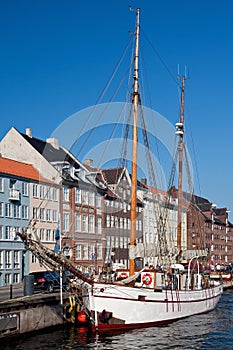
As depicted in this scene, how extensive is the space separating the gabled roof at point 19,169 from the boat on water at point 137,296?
2739 centimetres

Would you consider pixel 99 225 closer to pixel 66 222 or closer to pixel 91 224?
pixel 91 224

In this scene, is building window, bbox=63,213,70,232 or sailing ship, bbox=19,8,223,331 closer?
sailing ship, bbox=19,8,223,331

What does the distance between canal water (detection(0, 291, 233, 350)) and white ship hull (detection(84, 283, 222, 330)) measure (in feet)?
2.60

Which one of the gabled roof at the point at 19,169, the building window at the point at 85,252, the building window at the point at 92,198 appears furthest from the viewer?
the building window at the point at 92,198

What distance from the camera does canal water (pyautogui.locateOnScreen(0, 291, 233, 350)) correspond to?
32.8 meters

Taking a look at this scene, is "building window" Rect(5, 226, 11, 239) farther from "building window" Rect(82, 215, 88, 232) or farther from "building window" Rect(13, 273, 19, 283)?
"building window" Rect(82, 215, 88, 232)

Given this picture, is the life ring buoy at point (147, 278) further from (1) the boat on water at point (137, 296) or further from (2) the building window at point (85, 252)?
(2) the building window at point (85, 252)

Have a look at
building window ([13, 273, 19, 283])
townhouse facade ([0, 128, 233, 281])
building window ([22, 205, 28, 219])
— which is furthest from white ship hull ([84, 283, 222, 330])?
building window ([22, 205, 28, 219])

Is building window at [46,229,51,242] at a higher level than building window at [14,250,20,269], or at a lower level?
higher

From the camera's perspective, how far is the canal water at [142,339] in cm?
3284

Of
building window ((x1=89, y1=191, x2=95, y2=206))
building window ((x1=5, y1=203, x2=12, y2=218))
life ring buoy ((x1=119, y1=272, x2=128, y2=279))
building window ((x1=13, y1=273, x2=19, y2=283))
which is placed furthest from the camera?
building window ((x1=89, y1=191, x2=95, y2=206))

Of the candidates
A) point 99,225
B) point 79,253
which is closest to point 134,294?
point 79,253

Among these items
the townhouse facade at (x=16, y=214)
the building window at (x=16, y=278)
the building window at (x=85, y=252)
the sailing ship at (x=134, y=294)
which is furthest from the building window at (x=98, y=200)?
the sailing ship at (x=134, y=294)

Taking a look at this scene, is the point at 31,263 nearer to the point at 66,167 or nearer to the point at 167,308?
the point at 66,167
